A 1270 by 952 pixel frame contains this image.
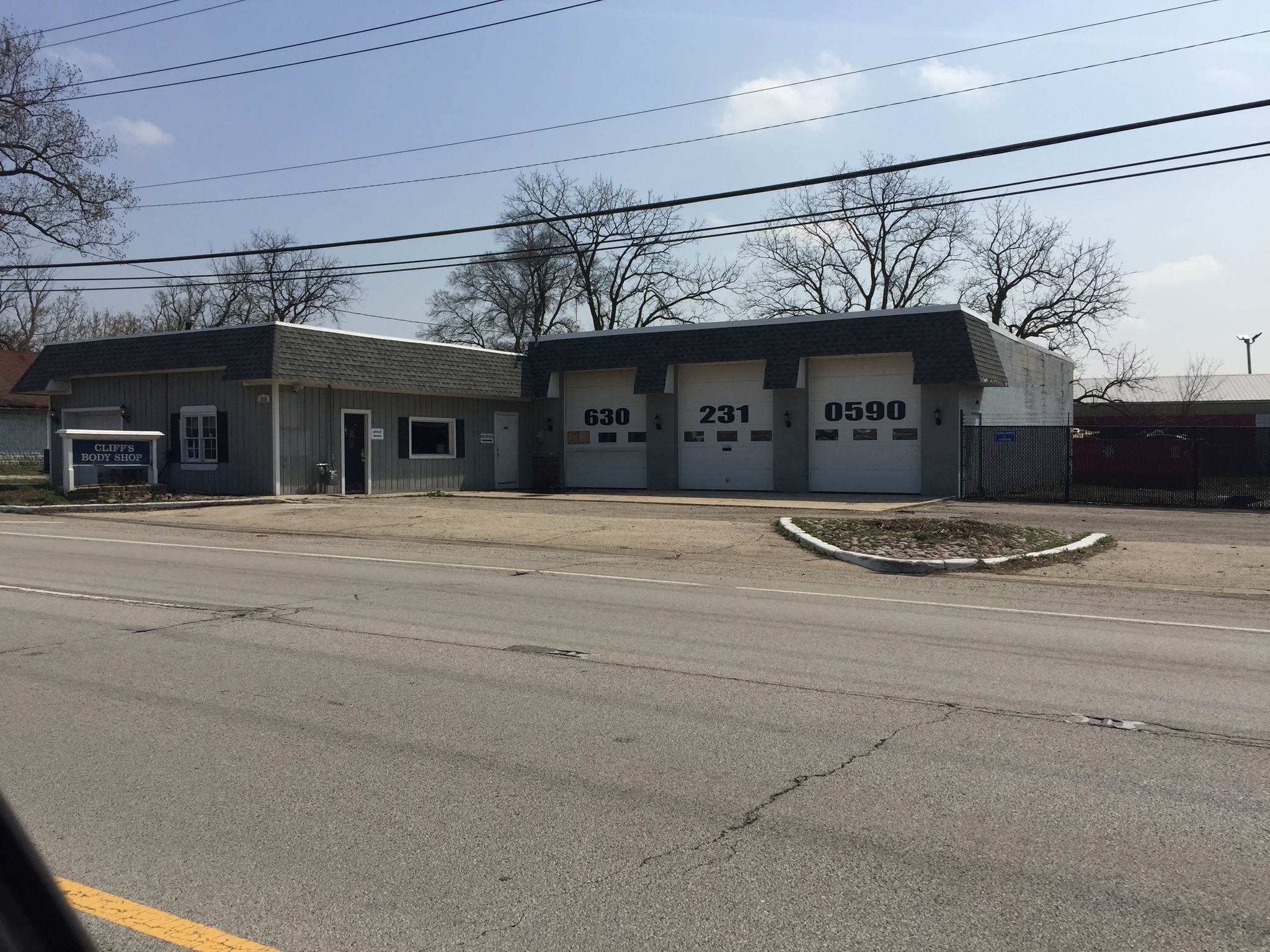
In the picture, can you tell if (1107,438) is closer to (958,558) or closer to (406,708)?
(958,558)

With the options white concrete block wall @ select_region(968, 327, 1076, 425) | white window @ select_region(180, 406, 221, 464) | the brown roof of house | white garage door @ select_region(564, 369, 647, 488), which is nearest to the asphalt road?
white window @ select_region(180, 406, 221, 464)

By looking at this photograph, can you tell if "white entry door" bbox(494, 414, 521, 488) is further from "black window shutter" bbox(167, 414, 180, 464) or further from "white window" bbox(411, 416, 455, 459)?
"black window shutter" bbox(167, 414, 180, 464)

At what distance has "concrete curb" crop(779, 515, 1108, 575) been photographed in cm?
1458

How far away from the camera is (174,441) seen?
2908 cm

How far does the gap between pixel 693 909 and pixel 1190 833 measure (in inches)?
92.7

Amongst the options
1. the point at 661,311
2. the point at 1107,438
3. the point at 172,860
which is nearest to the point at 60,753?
the point at 172,860

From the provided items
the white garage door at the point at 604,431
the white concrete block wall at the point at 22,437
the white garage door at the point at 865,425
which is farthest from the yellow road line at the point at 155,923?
the white concrete block wall at the point at 22,437

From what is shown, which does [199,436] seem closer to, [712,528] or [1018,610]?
[712,528]

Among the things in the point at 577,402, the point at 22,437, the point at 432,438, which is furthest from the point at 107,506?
the point at 22,437

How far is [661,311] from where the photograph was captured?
57500mm

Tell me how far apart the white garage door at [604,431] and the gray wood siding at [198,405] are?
10056 millimetres

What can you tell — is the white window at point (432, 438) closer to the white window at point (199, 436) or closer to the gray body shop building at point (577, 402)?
the gray body shop building at point (577, 402)

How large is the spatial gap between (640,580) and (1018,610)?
4.60 m

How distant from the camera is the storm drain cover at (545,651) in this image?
8.45 meters
